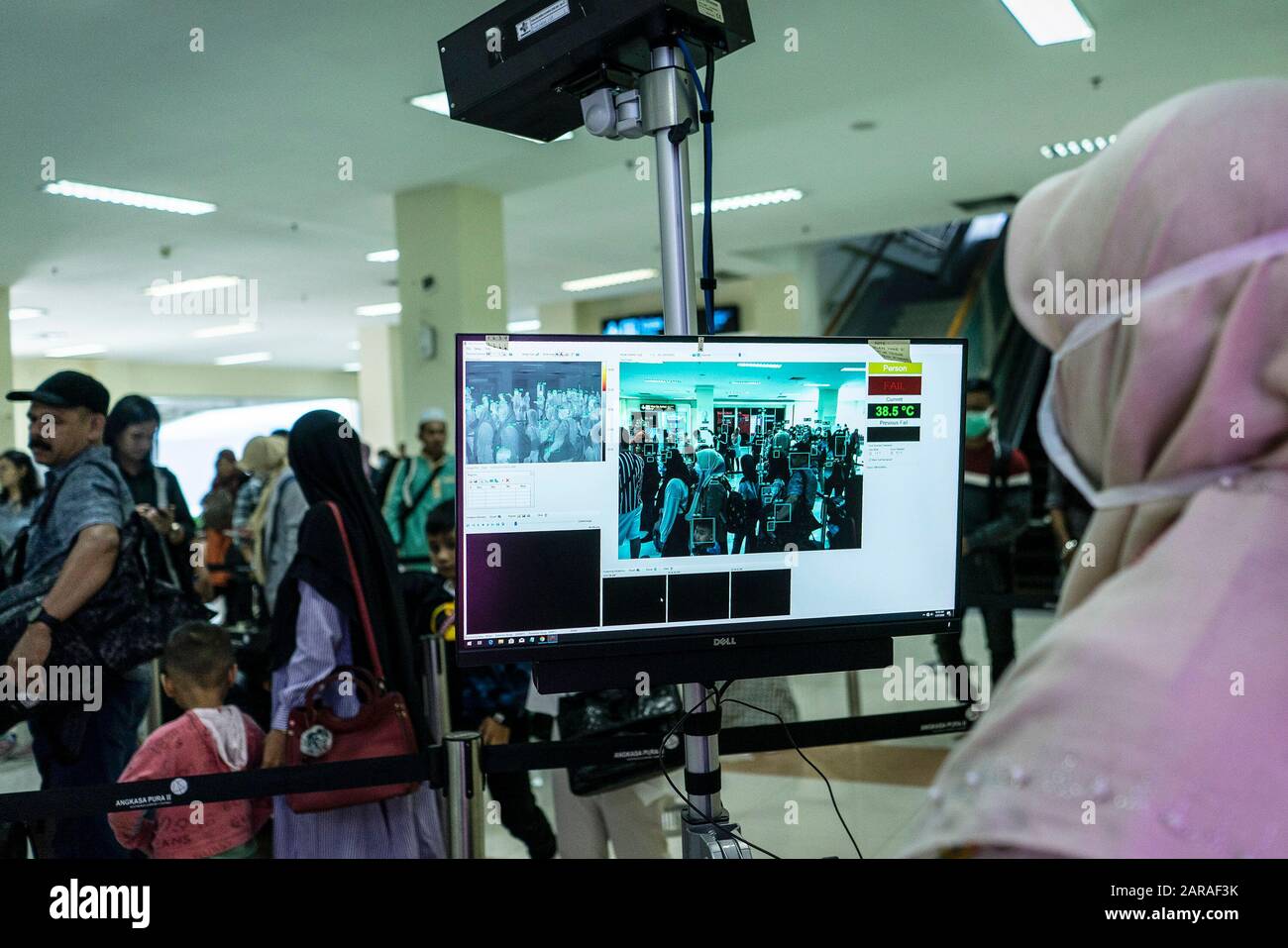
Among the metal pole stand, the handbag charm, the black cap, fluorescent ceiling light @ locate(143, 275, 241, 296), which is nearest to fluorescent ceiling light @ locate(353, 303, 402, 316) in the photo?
fluorescent ceiling light @ locate(143, 275, 241, 296)

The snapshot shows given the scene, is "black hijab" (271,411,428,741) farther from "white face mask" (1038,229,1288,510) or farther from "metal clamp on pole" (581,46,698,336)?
"white face mask" (1038,229,1288,510)

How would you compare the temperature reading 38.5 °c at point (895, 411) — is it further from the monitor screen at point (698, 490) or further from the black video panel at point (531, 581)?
the black video panel at point (531, 581)

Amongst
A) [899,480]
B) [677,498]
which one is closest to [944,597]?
[899,480]

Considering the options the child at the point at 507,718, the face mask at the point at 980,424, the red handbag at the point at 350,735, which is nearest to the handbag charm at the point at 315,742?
the red handbag at the point at 350,735

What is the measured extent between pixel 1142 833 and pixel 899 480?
2.81 ft

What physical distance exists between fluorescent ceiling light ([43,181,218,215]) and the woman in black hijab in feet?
17.5

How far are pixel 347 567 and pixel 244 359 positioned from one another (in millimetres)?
16491

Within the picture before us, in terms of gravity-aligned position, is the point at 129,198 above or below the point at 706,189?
above

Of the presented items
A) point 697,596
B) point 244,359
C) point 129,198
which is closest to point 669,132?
point 697,596

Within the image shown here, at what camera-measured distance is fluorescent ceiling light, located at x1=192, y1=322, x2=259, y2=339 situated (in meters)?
13.5

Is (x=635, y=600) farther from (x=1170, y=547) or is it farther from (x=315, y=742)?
(x=315, y=742)

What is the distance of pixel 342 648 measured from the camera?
2262mm

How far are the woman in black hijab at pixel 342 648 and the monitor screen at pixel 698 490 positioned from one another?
3.37 ft
